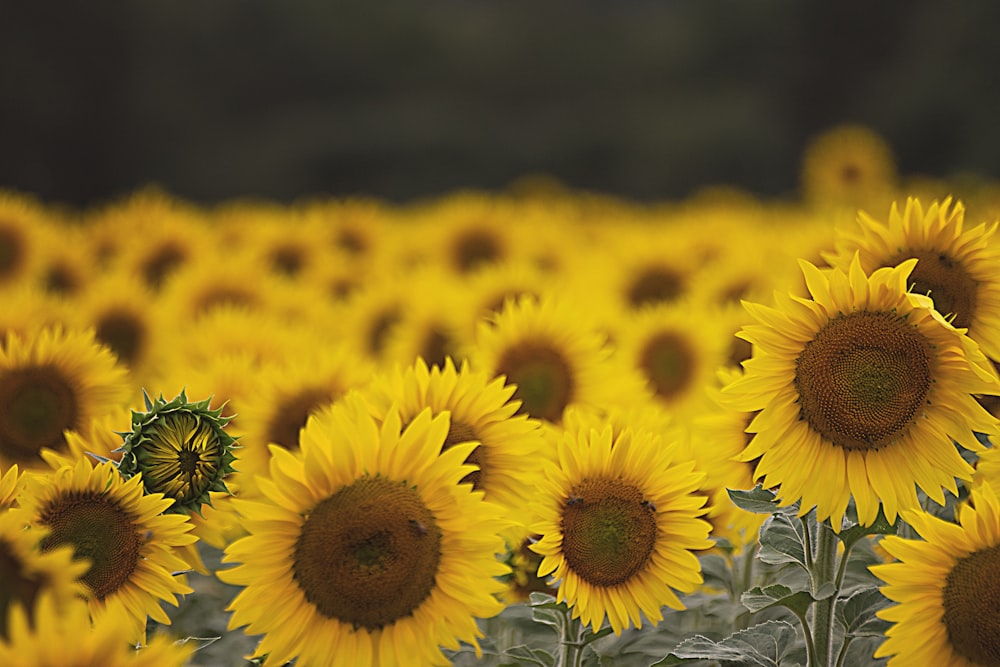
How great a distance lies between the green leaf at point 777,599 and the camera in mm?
1641

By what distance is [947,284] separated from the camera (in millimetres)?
1783

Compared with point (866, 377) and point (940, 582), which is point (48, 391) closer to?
point (866, 377)

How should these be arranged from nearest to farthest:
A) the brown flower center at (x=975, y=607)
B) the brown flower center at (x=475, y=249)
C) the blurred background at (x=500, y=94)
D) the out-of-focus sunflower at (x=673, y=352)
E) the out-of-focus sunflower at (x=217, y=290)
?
the brown flower center at (x=975, y=607), the out-of-focus sunflower at (x=673, y=352), the out-of-focus sunflower at (x=217, y=290), the brown flower center at (x=475, y=249), the blurred background at (x=500, y=94)

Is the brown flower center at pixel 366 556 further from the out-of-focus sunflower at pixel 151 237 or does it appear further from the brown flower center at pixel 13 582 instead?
the out-of-focus sunflower at pixel 151 237

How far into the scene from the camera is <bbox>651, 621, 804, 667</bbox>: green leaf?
5.42 feet

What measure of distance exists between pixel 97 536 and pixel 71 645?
496 millimetres

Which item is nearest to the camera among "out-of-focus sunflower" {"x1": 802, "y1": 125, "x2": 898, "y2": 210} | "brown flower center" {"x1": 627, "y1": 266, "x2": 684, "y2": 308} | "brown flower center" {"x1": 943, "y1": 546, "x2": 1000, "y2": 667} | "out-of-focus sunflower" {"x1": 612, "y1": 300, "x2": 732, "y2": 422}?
"brown flower center" {"x1": 943, "y1": 546, "x2": 1000, "y2": 667}

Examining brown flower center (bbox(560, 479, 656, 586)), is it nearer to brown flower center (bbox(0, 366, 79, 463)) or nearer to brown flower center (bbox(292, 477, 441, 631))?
brown flower center (bbox(292, 477, 441, 631))

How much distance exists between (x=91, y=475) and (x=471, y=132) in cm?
1454

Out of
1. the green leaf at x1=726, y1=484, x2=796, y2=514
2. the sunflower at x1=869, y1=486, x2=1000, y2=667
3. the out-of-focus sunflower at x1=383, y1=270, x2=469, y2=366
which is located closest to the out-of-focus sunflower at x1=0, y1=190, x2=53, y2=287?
the out-of-focus sunflower at x1=383, y1=270, x2=469, y2=366

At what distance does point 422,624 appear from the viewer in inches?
63.1

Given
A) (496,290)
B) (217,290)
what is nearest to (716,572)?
(496,290)

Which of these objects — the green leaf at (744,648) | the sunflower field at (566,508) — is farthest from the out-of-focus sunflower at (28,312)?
the green leaf at (744,648)

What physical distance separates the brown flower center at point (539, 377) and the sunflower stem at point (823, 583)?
0.97m
